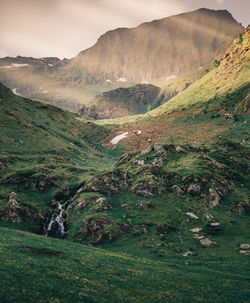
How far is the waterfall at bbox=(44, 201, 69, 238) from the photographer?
37.3m

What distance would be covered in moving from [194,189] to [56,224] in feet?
82.5

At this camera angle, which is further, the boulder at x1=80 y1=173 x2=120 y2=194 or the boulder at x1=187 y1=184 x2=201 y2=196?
the boulder at x1=80 y1=173 x2=120 y2=194

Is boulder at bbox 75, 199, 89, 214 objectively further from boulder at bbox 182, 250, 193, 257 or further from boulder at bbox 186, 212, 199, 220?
boulder at bbox 182, 250, 193, 257

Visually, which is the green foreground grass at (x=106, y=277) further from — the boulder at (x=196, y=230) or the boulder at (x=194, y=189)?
the boulder at (x=194, y=189)

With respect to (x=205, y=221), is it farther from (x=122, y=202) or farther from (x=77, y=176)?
(x=77, y=176)

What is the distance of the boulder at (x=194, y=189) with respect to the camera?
41531 millimetres

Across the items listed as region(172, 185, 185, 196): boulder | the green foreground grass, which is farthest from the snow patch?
the green foreground grass

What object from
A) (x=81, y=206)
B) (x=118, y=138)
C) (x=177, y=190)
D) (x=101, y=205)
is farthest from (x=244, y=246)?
(x=118, y=138)

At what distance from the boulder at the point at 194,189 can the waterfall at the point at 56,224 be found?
23088mm

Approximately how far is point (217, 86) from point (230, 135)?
55469mm

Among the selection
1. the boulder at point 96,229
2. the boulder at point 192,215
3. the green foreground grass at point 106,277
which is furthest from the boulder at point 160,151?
the green foreground grass at point 106,277

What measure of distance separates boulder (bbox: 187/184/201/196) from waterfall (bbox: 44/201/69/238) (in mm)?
23088

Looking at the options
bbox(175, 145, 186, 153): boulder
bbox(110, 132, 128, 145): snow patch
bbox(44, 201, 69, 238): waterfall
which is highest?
bbox(110, 132, 128, 145): snow patch

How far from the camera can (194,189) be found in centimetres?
4188
